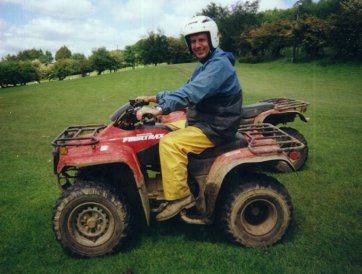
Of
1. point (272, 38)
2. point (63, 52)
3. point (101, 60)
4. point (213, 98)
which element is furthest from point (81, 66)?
point (213, 98)

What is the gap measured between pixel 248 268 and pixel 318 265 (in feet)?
2.38

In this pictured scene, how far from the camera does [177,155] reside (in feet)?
13.1

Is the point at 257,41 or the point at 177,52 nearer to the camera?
the point at 257,41

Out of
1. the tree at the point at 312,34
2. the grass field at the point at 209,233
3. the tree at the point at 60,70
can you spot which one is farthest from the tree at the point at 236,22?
the grass field at the point at 209,233

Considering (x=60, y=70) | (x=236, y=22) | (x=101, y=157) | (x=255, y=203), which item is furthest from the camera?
(x=60, y=70)

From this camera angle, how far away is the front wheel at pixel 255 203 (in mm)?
4164

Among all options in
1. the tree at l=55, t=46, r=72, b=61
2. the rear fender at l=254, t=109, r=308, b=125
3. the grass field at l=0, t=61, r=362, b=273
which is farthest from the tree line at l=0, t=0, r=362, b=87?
the tree at l=55, t=46, r=72, b=61

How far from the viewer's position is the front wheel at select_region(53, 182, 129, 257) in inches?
158

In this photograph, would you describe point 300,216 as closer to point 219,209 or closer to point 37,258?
point 219,209

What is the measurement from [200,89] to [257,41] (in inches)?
1620

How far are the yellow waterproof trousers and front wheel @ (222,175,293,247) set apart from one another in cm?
56

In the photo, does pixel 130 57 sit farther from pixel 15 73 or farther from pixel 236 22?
pixel 15 73

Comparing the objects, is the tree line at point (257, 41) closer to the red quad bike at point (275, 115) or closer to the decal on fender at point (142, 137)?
the red quad bike at point (275, 115)

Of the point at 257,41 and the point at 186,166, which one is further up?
the point at 186,166
